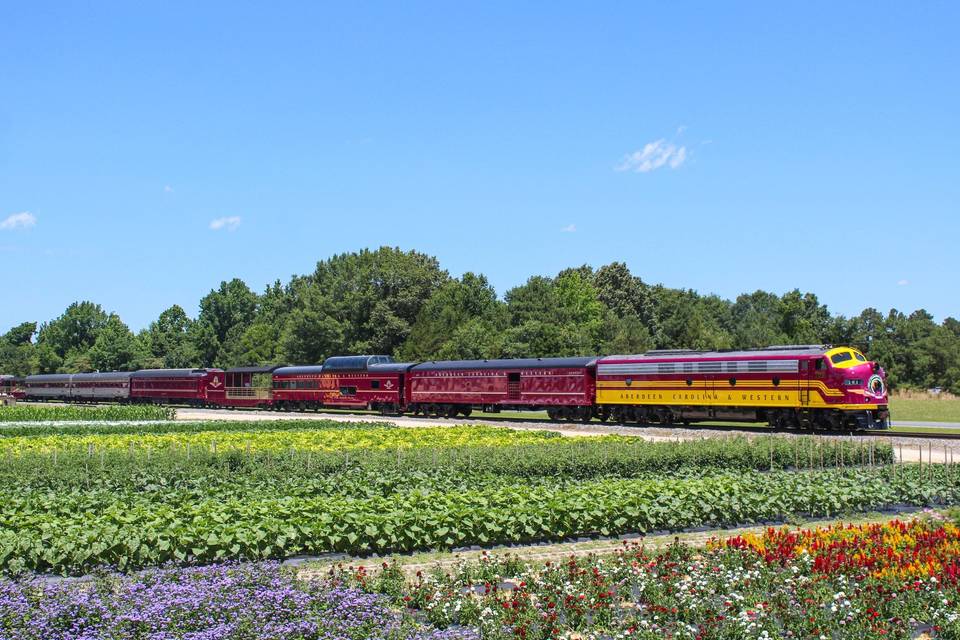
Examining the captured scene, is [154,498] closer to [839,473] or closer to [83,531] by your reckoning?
[83,531]

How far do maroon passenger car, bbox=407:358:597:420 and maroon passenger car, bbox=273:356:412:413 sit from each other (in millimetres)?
1493

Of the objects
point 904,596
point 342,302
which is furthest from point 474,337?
point 904,596

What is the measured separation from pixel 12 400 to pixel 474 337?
39.2 metres

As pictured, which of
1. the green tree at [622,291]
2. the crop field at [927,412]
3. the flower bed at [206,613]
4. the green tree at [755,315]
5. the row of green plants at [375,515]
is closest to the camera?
the flower bed at [206,613]

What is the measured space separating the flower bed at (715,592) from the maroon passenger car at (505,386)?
33.3 metres

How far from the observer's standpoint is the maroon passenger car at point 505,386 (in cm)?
4716

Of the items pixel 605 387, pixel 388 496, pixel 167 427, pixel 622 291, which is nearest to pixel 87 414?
pixel 167 427

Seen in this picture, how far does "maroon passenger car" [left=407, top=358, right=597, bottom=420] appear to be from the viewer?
47.2 meters

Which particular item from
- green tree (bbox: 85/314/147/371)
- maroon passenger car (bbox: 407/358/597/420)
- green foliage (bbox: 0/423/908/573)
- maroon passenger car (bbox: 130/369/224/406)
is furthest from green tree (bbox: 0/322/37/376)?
green foliage (bbox: 0/423/908/573)

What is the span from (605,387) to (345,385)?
65.8 ft

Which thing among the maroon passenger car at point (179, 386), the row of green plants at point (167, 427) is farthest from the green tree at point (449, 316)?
the row of green plants at point (167, 427)

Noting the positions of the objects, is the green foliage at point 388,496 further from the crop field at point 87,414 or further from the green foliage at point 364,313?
the green foliage at point 364,313

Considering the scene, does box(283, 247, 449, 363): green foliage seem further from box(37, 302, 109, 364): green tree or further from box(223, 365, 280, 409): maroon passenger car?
box(37, 302, 109, 364): green tree

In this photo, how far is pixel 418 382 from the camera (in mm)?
54688
